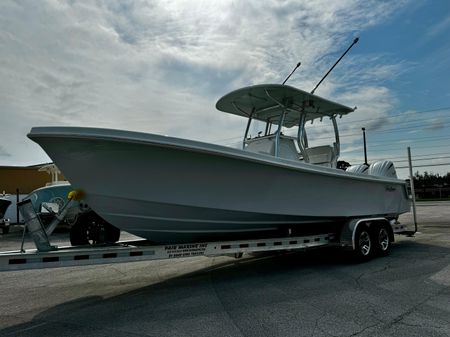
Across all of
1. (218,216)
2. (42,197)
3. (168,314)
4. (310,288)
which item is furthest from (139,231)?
(42,197)

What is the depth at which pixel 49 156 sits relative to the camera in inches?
180

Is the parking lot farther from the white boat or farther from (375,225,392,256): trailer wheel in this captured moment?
the white boat

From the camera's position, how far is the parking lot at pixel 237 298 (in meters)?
3.74

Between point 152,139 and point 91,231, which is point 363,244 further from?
point 91,231

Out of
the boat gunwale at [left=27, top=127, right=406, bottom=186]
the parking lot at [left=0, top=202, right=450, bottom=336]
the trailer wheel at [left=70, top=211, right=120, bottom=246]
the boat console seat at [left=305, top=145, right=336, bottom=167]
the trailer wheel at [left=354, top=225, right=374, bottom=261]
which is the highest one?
the boat console seat at [left=305, top=145, right=336, bottom=167]

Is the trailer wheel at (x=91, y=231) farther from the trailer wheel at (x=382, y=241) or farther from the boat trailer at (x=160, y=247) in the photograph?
the trailer wheel at (x=382, y=241)

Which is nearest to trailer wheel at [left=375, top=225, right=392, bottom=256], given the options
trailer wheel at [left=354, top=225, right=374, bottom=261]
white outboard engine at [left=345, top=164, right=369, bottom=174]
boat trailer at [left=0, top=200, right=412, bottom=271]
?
boat trailer at [left=0, top=200, right=412, bottom=271]

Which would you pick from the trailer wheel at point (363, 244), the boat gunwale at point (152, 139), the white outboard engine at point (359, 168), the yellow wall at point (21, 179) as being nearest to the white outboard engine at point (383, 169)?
the white outboard engine at point (359, 168)

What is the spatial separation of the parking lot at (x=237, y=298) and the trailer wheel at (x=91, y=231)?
0.66m

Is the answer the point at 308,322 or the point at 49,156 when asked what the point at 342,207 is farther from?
the point at 49,156

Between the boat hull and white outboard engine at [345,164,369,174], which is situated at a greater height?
white outboard engine at [345,164,369,174]

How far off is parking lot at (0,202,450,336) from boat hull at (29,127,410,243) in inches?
34.6

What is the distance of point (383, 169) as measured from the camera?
28.2 feet

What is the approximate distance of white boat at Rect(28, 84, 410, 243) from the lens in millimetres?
4562
